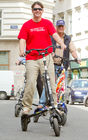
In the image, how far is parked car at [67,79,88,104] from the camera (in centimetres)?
2569

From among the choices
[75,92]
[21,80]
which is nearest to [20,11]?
[21,80]

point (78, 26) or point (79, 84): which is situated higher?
point (78, 26)

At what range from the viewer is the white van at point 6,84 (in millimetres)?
30047

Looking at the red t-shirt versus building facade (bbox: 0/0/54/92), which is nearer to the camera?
the red t-shirt

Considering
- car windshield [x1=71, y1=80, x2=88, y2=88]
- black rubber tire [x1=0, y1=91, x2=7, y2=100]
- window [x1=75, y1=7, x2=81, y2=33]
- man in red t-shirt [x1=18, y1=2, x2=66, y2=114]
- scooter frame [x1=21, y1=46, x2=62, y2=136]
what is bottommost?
black rubber tire [x1=0, y1=91, x2=7, y2=100]

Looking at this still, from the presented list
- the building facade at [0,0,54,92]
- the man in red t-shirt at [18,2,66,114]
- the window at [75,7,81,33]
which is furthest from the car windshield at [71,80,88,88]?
the man in red t-shirt at [18,2,66,114]

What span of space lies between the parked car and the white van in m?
4.54

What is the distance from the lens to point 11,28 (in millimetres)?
33281

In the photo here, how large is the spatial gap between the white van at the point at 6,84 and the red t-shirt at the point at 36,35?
22.4 m

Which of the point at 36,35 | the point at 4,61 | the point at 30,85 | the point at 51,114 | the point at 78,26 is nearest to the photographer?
the point at 51,114

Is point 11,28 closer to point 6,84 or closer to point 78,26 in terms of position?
point 6,84

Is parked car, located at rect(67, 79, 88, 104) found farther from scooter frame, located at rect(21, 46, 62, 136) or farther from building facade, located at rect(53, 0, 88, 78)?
scooter frame, located at rect(21, 46, 62, 136)

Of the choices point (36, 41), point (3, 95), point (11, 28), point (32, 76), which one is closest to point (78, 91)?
point (3, 95)

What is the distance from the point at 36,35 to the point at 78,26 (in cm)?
3580
